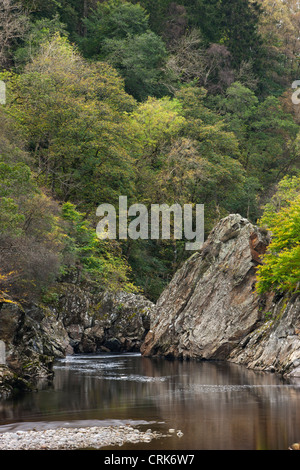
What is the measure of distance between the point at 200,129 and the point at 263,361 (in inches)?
→ 1348

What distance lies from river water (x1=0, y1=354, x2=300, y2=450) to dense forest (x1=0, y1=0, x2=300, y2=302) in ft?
20.0

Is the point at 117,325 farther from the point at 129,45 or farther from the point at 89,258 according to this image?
the point at 129,45

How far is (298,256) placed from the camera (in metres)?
32.3

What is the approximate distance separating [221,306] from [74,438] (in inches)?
958

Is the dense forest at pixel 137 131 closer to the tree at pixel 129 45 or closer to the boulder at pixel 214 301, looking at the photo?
the tree at pixel 129 45

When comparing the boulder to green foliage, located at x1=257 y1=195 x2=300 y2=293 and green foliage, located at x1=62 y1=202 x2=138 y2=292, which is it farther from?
green foliage, located at x1=62 y1=202 x2=138 y2=292

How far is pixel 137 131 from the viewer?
196 feet

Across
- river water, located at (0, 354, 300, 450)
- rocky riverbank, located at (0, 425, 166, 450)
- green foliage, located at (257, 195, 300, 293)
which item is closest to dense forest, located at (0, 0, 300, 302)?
green foliage, located at (257, 195, 300, 293)

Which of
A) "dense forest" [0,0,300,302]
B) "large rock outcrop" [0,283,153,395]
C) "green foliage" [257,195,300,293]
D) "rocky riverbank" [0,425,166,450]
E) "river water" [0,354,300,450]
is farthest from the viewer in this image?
"large rock outcrop" [0,283,153,395]

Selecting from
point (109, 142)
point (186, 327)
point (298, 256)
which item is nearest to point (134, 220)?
point (109, 142)

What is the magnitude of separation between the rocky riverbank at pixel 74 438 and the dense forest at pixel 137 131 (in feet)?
37.2

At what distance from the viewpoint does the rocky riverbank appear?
51.8 feet

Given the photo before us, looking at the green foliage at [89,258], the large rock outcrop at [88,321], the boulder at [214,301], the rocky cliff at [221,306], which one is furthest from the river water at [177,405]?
the green foliage at [89,258]

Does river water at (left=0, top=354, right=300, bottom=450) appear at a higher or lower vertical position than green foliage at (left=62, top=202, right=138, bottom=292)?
lower
